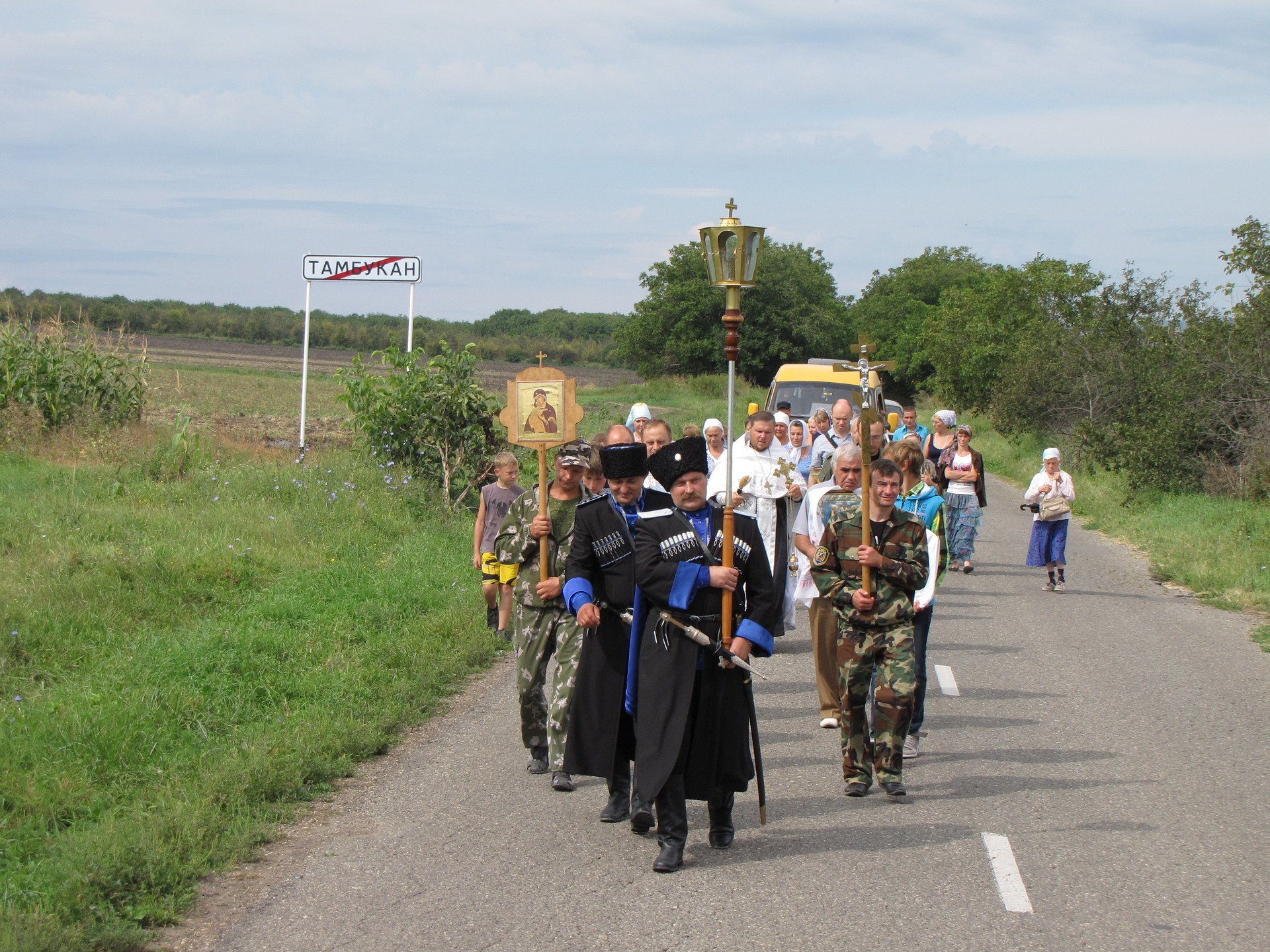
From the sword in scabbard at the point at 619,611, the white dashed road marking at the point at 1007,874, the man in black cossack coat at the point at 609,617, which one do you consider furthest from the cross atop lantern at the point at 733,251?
the white dashed road marking at the point at 1007,874

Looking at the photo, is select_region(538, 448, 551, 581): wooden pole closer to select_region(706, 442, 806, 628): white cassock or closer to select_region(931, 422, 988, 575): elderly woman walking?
select_region(706, 442, 806, 628): white cassock

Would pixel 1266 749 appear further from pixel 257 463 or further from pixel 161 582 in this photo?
pixel 257 463

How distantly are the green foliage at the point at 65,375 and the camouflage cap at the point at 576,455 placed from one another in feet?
45.3

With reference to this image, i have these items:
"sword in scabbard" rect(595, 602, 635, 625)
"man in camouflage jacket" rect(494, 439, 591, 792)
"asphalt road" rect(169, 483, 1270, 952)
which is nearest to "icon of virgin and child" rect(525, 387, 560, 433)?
"man in camouflage jacket" rect(494, 439, 591, 792)

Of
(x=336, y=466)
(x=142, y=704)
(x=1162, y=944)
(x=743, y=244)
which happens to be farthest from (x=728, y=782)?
(x=336, y=466)

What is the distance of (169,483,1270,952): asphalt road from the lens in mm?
4727

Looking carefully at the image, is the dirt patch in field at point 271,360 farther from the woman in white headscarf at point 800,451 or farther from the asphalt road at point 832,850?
the asphalt road at point 832,850

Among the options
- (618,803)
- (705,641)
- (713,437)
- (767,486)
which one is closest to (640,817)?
(618,803)

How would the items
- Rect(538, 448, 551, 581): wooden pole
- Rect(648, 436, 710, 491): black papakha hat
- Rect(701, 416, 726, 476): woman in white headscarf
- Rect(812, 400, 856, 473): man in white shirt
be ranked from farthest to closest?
1. Rect(812, 400, 856, 473): man in white shirt
2. Rect(701, 416, 726, 476): woman in white headscarf
3. Rect(538, 448, 551, 581): wooden pole
4. Rect(648, 436, 710, 491): black papakha hat

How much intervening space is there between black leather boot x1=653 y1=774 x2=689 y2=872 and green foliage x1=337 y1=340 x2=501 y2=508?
35.7 ft

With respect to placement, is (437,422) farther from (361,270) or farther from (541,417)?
(541,417)

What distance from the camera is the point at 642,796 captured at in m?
5.39

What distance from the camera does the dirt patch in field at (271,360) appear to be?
2505 inches

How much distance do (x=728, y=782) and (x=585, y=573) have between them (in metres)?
1.18
